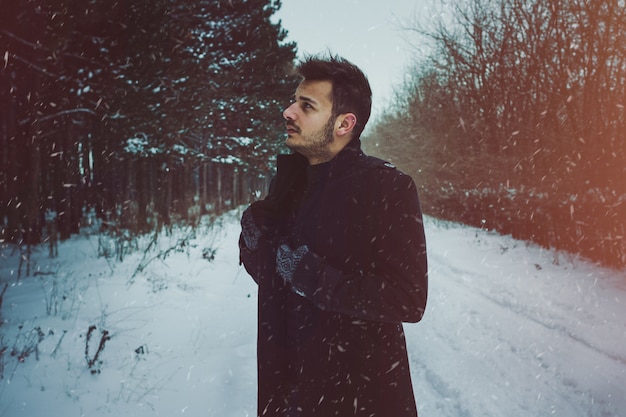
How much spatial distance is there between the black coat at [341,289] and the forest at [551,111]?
9.51 m

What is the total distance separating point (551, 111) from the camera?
1003 centimetres

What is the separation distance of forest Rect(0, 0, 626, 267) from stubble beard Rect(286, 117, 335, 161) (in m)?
7.50

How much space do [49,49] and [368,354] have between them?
849 cm

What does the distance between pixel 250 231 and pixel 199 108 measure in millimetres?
12108

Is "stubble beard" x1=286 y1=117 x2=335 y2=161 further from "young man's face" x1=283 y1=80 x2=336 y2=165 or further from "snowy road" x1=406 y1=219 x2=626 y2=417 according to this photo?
"snowy road" x1=406 y1=219 x2=626 y2=417

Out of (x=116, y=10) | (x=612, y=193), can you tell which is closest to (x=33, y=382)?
(x=116, y=10)

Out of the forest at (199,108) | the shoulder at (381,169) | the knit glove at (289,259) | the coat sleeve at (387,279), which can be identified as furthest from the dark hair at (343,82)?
the forest at (199,108)

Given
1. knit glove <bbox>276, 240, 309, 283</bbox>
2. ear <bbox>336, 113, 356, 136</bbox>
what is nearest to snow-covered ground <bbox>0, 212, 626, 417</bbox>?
knit glove <bbox>276, 240, 309, 283</bbox>

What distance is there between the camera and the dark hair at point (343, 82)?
1.68 metres

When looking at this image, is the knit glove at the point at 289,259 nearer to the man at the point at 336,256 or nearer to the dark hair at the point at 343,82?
the man at the point at 336,256

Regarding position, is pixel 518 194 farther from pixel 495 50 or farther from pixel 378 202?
pixel 378 202

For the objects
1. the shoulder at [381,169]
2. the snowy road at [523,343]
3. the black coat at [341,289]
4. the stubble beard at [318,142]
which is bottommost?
the snowy road at [523,343]

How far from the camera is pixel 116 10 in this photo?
7887 mm

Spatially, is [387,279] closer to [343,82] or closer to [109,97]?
[343,82]
